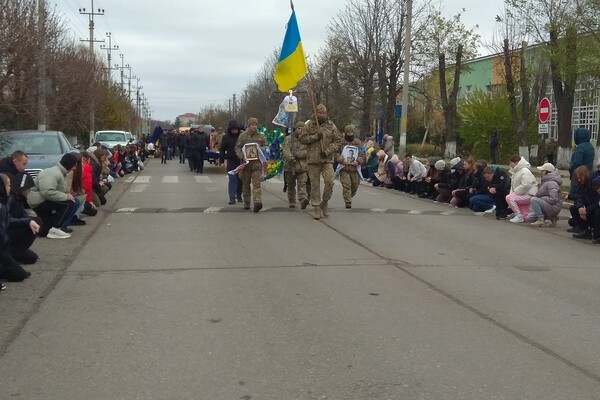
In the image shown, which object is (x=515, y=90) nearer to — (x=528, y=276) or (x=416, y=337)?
(x=528, y=276)

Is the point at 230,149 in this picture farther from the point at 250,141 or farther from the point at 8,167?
the point at 8,167

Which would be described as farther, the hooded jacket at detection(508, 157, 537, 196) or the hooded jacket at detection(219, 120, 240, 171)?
the hooded jacket at detection(219, 120, 240, 171)

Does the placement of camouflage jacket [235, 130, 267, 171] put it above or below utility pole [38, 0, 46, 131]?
below

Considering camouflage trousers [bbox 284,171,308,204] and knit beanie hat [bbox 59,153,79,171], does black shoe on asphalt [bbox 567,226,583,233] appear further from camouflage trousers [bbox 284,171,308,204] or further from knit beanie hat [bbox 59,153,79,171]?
knit beanie hat [bbox 59,153,79,171]

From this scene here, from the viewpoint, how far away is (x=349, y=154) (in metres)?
15.0

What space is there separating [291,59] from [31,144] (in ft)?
20.0

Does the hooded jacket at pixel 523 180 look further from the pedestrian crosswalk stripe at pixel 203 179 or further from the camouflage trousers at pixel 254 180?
the pedestrian crosswalk stripe at pixel 203 179

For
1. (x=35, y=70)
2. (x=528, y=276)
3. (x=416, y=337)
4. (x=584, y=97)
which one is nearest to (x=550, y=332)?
(x=416, y=337)

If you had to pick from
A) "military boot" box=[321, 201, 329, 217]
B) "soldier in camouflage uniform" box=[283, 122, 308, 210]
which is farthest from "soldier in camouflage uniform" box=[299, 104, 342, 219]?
"soldier in camouflage uniform" box=[283, 122, 308, 210]

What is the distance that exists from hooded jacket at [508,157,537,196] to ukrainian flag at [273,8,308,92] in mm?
4744

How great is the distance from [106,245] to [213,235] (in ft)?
5.87

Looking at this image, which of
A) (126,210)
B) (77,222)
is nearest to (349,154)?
(126,210)

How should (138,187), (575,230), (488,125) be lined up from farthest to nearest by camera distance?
(488,125), (138,187), (575,230)

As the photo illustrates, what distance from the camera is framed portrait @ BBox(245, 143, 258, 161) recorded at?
14500 millimetres
